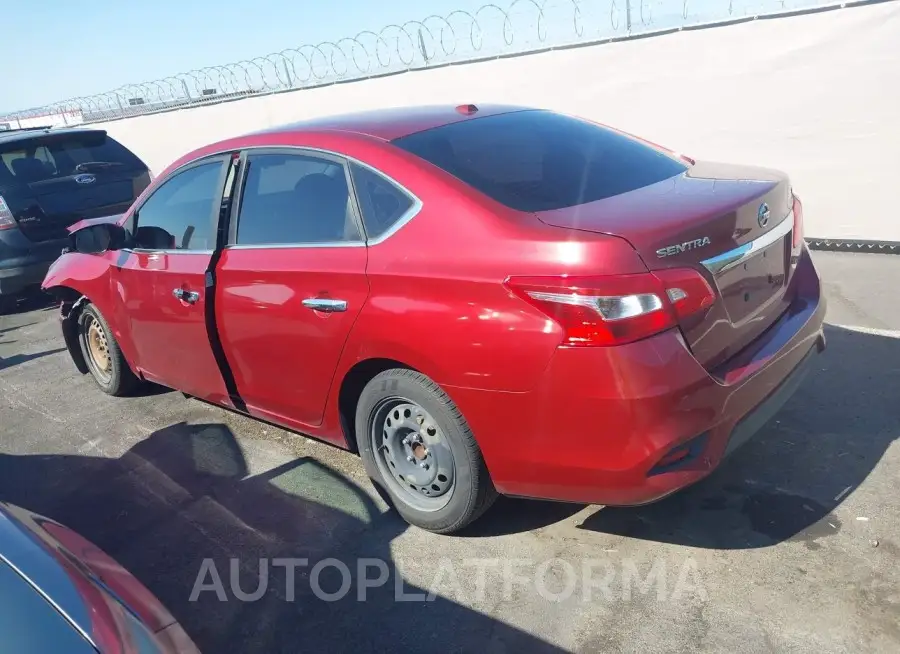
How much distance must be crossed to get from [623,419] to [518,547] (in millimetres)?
898

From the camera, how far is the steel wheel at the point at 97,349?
16.8ft

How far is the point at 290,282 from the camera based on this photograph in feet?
10.9

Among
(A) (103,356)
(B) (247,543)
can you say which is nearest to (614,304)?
(B) (247,543)

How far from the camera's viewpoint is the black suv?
7.30 metres

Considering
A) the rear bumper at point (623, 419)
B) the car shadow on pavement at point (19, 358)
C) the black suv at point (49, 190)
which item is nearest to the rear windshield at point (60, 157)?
the black suv at point (49, 190)

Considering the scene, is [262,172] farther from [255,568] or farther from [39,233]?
[39,233]

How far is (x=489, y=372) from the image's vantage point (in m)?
2.62

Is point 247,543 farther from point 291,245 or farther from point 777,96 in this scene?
point 777,96

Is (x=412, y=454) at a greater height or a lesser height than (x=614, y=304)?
lesser

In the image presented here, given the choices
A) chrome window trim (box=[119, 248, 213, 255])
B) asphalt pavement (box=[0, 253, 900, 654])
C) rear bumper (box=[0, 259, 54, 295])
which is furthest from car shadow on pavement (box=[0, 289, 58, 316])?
chrome window trim (box=[119, 248, 213, 255])

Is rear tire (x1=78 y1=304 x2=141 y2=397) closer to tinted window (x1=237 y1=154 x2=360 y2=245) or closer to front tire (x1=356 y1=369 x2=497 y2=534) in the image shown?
tinted window (x1=237 y1=154 x2=360 y2=245)

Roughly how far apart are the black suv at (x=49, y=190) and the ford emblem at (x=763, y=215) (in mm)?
6825

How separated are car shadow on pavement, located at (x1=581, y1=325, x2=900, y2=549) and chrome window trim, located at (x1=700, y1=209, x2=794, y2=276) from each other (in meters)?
1.05

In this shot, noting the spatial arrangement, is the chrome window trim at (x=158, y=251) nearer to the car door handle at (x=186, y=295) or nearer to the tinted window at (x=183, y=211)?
the tinted window at (x=183, y=211)
